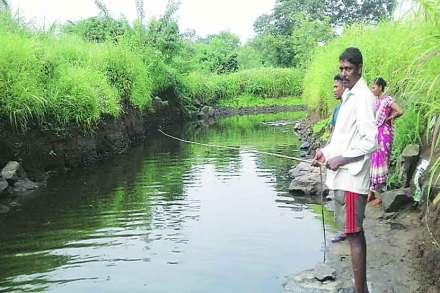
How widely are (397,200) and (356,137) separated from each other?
2.99 m

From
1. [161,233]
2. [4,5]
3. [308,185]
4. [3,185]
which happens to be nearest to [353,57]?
[161,233]

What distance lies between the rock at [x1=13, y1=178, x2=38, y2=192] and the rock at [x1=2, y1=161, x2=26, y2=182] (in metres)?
0.10

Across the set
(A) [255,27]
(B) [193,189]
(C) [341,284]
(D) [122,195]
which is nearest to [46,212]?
(D) [122,195]

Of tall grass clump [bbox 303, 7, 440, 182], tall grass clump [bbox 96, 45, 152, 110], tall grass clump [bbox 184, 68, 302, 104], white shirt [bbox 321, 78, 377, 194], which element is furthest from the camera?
tall grass clump [bbox 184, 68, 302, 104]

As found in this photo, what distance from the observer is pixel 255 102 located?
39.5 meters

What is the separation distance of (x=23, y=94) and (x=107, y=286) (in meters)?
6.11

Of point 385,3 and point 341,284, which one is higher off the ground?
point 385,3

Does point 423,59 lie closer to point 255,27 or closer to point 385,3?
point 385,3

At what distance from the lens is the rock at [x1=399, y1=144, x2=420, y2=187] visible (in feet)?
22.5

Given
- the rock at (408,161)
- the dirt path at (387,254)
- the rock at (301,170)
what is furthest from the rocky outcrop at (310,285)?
the rock at (301,170)

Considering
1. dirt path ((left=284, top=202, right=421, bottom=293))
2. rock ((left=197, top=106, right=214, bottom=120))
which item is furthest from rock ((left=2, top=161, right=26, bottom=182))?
rock ((left=197, top=106, right=214, bottom=120))

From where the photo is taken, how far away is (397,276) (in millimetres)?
4773

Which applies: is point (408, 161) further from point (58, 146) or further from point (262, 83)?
point (262, 83)

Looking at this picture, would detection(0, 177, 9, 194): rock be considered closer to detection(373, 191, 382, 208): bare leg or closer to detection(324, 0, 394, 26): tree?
detection(373, 191, 382, 208): bare leg
